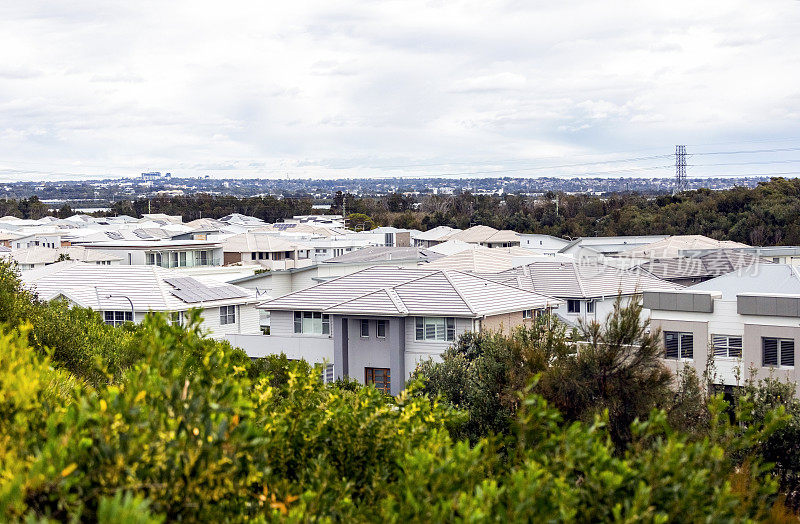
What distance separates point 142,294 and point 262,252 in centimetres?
3007

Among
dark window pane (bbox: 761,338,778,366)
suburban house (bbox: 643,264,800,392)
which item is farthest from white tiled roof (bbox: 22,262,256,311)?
dark window pane (bbox: 761,338,778,366)

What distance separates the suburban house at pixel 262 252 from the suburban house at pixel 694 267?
26.3 metres

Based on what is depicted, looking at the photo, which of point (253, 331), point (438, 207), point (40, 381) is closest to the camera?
point (40, 381)

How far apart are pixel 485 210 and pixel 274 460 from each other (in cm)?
14324

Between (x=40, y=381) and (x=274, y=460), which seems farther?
(x=274, y=460)

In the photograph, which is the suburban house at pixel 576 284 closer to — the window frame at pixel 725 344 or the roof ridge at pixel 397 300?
the roof ridge at pixel 397 300

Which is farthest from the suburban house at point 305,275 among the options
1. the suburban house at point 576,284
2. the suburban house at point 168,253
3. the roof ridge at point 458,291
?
the roof ridge at point 458,291

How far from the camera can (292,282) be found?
56.6m

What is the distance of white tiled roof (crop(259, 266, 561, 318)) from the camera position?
3569 cm

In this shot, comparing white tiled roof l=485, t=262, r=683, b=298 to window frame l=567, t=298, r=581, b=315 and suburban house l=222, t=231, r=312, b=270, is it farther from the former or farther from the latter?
suburban house l=222, t=231, r=312, b=270

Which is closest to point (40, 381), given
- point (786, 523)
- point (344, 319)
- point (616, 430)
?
point (786, 523)

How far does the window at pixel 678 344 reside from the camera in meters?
33.3

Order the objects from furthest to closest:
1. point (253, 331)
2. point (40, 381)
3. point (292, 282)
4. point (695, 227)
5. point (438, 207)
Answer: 1. point (438, 207)
2. point (695, 227)
3. point (292, 282)
4. point (253, 331)
5. point (40, 381)

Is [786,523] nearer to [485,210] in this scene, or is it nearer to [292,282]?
[292,282]
